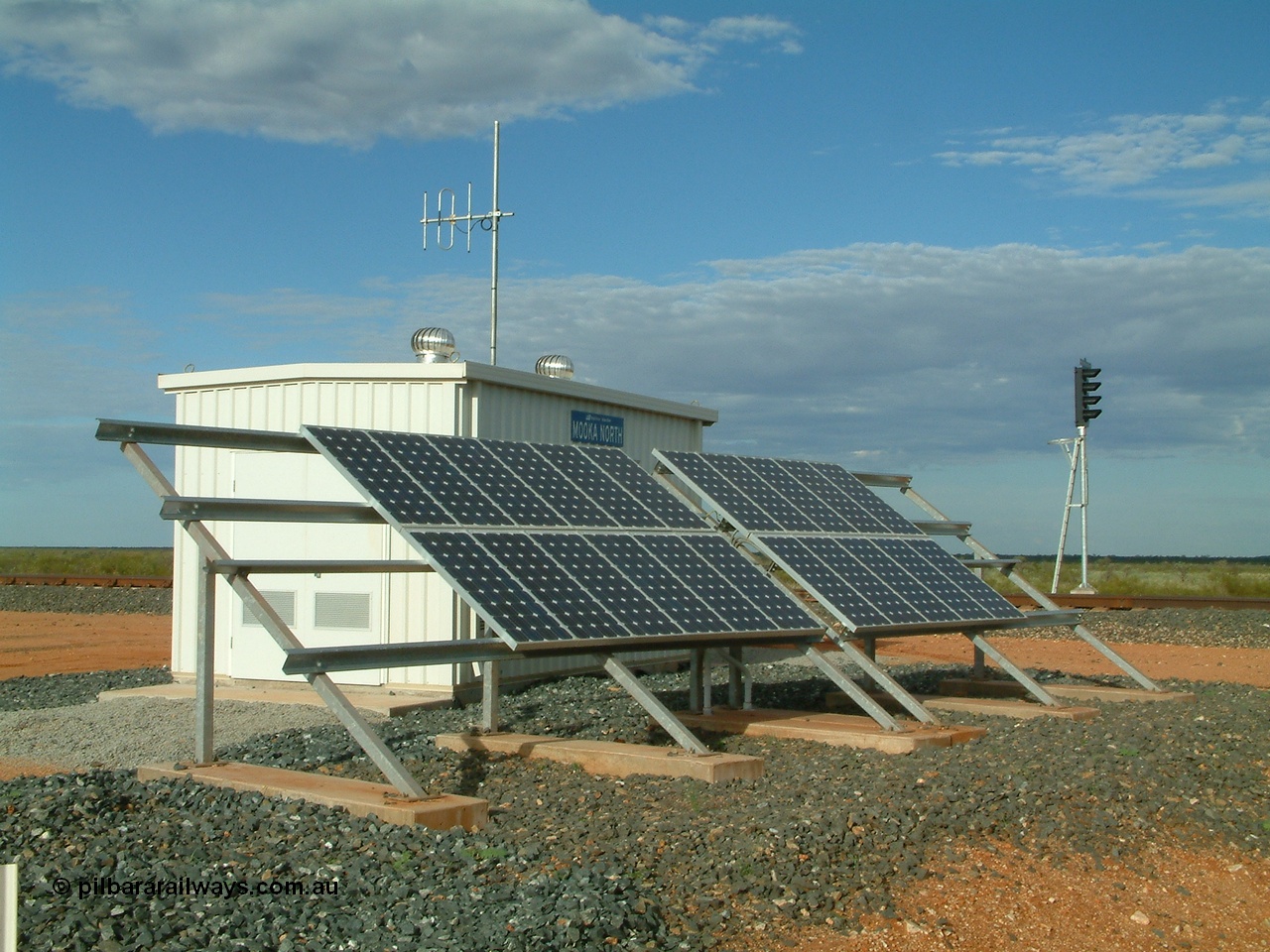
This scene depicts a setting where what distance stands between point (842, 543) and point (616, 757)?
4.60 m

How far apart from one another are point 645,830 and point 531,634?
1624 millimetres

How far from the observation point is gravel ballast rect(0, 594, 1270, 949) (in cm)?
566

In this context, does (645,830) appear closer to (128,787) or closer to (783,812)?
(783,812)

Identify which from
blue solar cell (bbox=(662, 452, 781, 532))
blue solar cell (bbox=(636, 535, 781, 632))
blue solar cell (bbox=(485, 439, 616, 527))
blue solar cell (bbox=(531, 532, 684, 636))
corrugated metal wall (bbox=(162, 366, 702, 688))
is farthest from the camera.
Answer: corrugated metal wall (bbox=(162, 366, 702, 688))

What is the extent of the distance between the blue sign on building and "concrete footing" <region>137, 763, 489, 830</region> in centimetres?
794

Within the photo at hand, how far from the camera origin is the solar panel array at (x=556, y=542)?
8719 millimetres

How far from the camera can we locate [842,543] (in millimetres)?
12844

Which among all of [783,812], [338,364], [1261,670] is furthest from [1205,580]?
[783,812]

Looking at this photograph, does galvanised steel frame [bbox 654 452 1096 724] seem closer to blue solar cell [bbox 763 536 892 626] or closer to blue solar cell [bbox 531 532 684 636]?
blue solar cell [bbox 763 536 892 626]

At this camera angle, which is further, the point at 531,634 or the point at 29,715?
the point at 29,715

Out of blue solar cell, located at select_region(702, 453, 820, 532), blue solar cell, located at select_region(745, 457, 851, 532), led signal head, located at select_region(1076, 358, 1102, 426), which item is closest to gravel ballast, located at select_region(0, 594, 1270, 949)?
blue solar cell, located at select_region(702, 453, 820, 532)

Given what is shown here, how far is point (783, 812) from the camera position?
24.6 ft

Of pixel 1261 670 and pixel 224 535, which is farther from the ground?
pixel 224 535

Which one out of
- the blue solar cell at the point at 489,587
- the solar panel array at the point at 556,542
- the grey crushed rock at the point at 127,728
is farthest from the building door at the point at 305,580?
the blue solar cell at the point at 489,587
